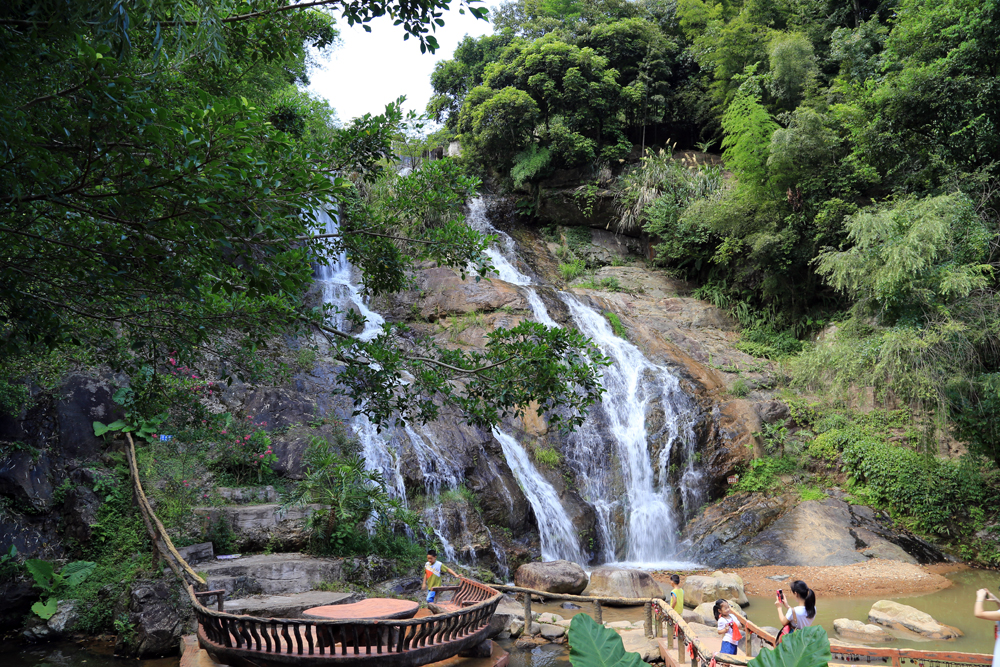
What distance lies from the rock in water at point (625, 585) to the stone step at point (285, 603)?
3876mm

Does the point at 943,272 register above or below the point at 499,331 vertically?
above

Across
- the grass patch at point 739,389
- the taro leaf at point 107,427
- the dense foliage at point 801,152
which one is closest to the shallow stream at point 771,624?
the taro leaf at point 107,427

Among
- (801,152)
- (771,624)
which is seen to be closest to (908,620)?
(771,624)

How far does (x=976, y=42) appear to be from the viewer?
1283 cm

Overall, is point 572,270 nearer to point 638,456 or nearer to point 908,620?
point 638,456

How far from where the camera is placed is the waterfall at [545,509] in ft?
38.5

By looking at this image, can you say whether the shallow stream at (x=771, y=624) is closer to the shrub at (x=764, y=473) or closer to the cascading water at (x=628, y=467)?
the cascading water at (x=628, y=467)

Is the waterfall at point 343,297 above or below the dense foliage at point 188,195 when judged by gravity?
above

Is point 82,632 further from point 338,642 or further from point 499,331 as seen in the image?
point 499,331

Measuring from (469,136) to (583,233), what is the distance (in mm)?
5846

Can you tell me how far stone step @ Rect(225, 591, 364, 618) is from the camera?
7164 millimetres

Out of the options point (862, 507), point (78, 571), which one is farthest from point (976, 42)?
point (78, 571)

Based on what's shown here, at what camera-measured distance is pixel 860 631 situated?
8164 millimetres

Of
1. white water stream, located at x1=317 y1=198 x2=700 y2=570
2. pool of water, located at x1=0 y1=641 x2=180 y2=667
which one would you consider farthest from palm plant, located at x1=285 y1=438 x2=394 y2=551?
pool of water, located at x1=0 y1=641 x2=180 y2=667
